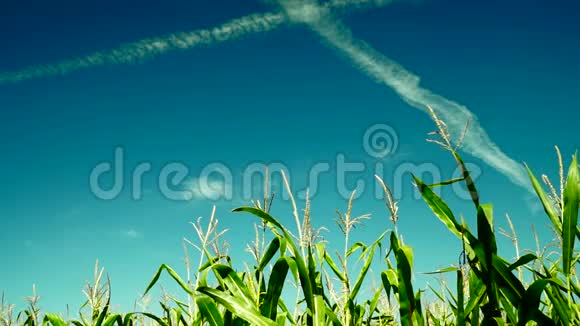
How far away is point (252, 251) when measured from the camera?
7.52 ft

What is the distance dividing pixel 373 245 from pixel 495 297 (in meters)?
0.82

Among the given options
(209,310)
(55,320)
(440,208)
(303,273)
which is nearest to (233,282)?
(209,310)

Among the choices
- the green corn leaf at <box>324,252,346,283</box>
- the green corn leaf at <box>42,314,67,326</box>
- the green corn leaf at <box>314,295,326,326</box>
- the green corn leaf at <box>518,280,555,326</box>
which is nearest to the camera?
the green corn leaf at <box>518,280,555,326</box>

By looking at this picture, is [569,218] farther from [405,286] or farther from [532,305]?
[405,286]

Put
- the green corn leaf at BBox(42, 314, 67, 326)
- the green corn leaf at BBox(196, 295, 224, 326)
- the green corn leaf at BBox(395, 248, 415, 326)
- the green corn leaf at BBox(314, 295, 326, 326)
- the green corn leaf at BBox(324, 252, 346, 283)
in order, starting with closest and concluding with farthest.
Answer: the green corn leaf at BBox(395, 248, 415, 326)
the green corn leaf at BBox(314, 295, 326, 326)
the green corn leaf at BBox(196, 295, 224, 326)
the green corn leaf at BBox(324, 252, 346, 283)
the green corn leaf at BBox(42, 314, 67, 326)

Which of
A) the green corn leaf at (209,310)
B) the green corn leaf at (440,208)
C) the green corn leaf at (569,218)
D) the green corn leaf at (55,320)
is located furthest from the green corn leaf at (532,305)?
the green corn leaf at (55,320)

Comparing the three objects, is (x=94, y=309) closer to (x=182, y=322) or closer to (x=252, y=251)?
(x=182, y=322)

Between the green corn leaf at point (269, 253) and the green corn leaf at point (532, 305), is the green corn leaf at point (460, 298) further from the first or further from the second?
the green corn leaf at point (269, 253)

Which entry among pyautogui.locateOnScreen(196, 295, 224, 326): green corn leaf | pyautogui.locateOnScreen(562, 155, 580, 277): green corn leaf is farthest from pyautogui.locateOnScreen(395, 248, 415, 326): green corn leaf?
pyautogui.locateOnScreen(196, 295, 224, 326): green corn leaf

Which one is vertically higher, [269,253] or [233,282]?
[269,253]

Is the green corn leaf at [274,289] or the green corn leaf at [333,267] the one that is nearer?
the green corn leaf at [274,289]

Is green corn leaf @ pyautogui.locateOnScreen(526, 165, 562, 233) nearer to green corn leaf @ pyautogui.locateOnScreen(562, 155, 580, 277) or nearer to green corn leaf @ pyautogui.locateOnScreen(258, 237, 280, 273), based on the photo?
green corn leaf @ pyautogui.locateOnScreen(562, 155, 580, 277)

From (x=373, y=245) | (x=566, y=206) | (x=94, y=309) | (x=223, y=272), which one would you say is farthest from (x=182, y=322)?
(x=566, y=206)

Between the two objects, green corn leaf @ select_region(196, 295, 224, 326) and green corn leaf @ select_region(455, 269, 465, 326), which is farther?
green corn leaf @ select_region(196, 295, 224, 326)
